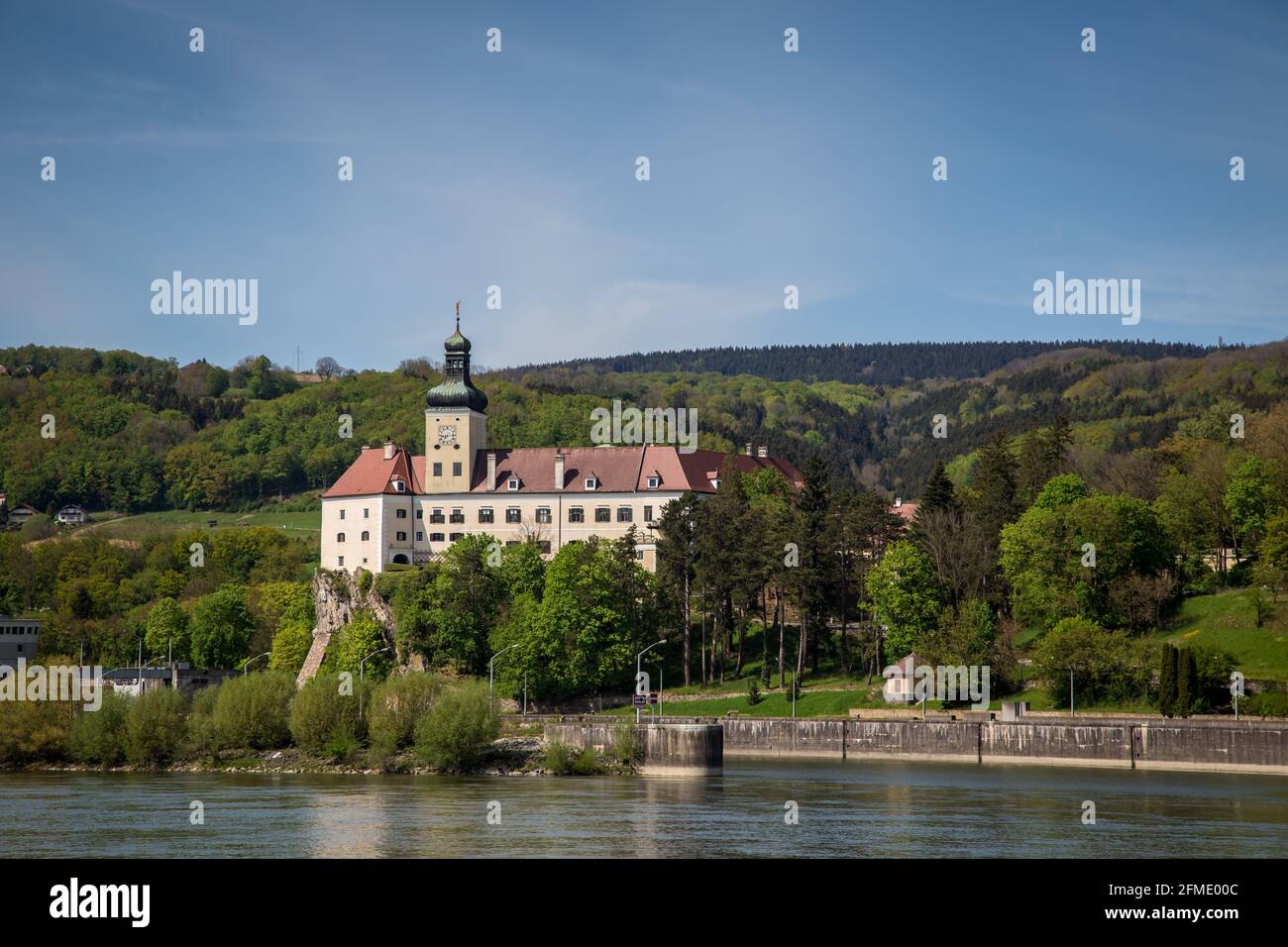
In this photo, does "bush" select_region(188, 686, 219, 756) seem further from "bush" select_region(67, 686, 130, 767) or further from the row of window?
the row of window

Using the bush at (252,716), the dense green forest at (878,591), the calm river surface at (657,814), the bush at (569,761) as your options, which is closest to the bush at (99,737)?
the calm river surface at (657,814)

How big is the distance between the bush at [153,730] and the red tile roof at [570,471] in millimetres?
36941

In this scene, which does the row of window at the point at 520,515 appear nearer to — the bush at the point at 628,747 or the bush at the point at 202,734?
the bush at the point at 202,734

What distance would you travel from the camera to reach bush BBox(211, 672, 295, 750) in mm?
80812

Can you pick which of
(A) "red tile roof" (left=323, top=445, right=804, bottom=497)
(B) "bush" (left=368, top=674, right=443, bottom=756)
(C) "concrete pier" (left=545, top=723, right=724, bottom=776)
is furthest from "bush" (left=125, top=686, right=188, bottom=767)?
(A) "red tile roof" (left=323, top=445, right=804, bottom=497)

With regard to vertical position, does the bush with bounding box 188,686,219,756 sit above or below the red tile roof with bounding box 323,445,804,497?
below

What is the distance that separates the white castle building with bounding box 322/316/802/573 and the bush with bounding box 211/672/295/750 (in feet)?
109

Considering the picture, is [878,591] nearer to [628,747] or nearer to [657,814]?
[628,747]

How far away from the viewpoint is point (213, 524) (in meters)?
179

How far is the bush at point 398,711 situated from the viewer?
77.2m

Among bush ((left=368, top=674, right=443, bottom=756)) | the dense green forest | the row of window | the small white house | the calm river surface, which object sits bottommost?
the calm river surface

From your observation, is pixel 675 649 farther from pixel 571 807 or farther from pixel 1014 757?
pixel 571 807

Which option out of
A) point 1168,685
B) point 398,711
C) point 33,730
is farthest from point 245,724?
point 1168,685

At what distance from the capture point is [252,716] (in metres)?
81.1
